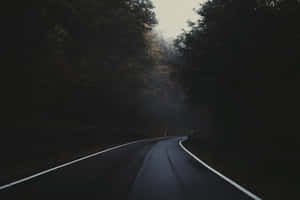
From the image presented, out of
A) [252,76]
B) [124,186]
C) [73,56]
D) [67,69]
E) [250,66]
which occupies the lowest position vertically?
[124,186]

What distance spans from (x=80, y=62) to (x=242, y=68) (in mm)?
14110

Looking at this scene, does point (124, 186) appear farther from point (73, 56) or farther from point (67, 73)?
point (73, 56)

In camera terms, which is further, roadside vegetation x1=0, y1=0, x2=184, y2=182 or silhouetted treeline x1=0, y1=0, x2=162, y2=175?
silhouetted treeline x1=0, y1=0, x2=162, y2=175

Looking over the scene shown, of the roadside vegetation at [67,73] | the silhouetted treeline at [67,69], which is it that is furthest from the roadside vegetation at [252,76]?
the silhouetted treeline at [67,69]

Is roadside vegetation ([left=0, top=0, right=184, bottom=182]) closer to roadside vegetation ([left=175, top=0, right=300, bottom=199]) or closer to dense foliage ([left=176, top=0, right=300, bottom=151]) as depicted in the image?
roadside vegetation ([left=175, top=0, right=300, bottom=199])

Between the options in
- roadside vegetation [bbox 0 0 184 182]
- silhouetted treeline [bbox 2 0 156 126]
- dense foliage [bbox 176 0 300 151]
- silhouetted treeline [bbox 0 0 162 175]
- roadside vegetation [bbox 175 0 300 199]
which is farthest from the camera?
silhouetted treeline [bbox 2 0 156 126]

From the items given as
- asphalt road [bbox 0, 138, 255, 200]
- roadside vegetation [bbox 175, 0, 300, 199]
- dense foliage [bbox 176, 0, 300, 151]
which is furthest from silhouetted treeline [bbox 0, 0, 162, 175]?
dense foliage [bbox 176, 0, 300, 151]

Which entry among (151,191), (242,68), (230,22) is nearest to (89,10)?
(230,22)

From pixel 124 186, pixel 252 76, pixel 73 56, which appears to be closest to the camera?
pixel 124 186

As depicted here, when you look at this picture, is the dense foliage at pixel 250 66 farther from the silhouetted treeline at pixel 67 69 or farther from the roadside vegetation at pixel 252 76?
the silhouetted treeline at pixel 67 69

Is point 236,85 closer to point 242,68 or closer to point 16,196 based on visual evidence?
point 242,68

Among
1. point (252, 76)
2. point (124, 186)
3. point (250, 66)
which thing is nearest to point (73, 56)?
point (250, 66)

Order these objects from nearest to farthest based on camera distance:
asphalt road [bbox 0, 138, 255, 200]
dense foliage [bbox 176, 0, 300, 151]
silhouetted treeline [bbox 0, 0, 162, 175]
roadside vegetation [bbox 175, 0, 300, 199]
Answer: asphalt road [bbox 0, 138, 255, 200] → roadside vegetation [bbox 175, 0, 300, 199] → dense foliage [bbox 176, 0, 300, 151] → silhouetted treeline [bbox 0, 0, 162, 175]

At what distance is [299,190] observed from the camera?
6789 mm
